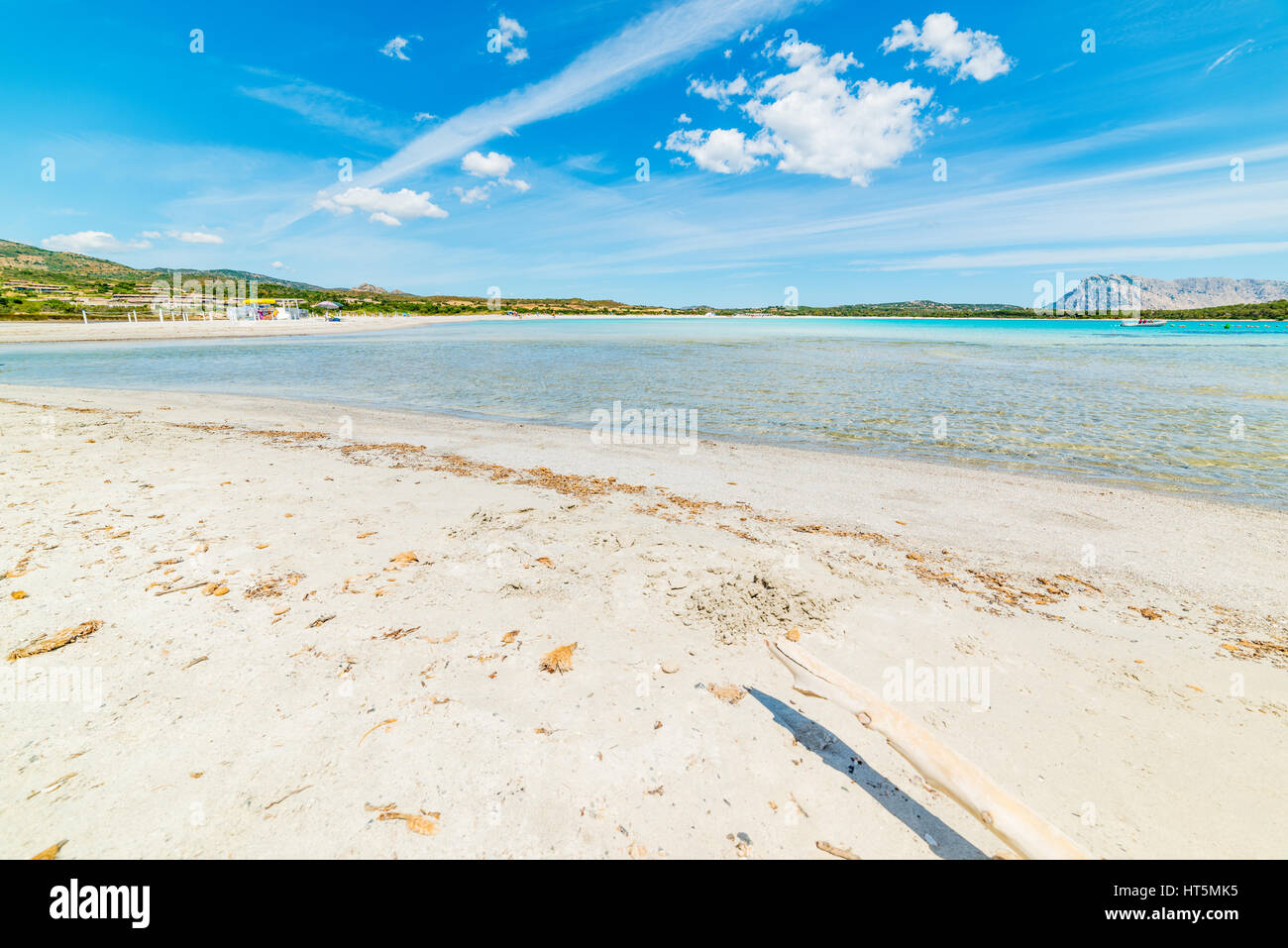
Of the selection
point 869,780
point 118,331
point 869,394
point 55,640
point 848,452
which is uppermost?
point 118,331

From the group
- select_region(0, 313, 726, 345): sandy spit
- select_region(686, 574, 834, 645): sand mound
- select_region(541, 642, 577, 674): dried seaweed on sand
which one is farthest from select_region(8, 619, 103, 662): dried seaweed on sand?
select_region(0, 313, 726, 345): sandy spit

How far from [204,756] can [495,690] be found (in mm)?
1842

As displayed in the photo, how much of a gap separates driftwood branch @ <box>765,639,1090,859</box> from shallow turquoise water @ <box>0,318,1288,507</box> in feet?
33.8

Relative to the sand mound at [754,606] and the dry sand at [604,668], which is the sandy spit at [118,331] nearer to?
the dry sand at [604,668]

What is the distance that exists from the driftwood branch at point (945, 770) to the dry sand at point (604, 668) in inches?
13.2

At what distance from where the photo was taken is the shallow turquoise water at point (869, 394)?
1218cm

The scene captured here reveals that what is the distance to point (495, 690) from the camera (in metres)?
3.96

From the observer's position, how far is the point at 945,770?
289 centimetres

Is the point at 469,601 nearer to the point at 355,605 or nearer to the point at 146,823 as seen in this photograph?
the point at 355,605

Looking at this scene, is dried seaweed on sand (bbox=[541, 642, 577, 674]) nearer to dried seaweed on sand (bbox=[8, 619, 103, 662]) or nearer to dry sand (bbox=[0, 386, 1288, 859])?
dry sand (bbox=[0, 386, 1288, 859])

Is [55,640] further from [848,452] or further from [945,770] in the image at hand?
[848,452]

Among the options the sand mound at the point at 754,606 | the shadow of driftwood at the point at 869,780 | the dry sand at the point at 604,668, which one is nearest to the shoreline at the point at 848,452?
the dry sand at the point at 604,668

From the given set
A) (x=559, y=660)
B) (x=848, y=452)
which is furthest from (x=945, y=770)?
(x=848, y=452)

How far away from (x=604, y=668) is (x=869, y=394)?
21050 mm
